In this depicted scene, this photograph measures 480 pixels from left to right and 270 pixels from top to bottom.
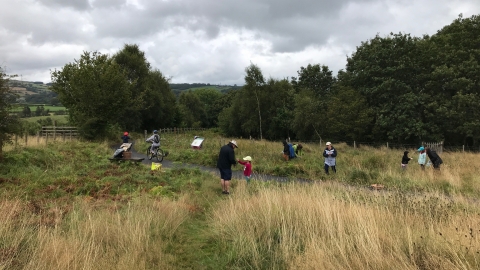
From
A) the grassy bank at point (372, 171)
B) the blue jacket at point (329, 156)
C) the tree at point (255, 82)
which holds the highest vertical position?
the tree at point (255, 82)

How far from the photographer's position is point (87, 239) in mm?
4352

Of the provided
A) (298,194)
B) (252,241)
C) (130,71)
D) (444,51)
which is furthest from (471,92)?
(130,71)

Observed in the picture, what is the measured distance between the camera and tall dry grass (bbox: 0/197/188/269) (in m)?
3.64

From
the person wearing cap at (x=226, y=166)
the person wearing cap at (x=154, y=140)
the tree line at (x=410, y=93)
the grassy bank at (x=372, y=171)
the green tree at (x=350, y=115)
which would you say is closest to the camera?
the person wearing cap at (x=226, y=166)

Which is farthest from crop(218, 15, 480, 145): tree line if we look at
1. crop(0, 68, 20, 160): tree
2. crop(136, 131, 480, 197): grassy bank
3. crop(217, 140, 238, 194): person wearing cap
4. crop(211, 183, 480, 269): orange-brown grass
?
crop(0, 68, 20, 160): tree

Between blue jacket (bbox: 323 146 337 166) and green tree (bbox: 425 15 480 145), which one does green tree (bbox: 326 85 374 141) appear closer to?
green tree (bbox: 425 15 480 145)

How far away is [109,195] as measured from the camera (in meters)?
8.14

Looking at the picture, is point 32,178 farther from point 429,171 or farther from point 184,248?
point 429,171

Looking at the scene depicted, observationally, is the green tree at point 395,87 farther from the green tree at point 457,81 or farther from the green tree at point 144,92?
the green tree at point 144,92

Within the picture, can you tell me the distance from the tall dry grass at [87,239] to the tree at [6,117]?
26.4 feet

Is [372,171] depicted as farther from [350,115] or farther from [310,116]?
[310,116]

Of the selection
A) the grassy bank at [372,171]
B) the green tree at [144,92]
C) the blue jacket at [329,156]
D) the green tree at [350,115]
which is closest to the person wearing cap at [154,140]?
the grassy bank at [372,171]

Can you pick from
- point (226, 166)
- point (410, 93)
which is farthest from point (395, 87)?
point (226, 166)

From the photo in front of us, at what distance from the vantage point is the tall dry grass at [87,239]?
143 inches
